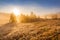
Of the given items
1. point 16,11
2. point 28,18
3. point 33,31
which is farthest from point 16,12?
point 33,31

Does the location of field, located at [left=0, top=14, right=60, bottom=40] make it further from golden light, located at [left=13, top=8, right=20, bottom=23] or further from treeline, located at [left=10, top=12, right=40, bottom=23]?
golden light, located at [left=13, top=8, right=20, bottom=23]

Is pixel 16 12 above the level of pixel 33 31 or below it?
above

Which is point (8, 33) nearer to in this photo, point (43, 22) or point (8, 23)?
point (8, 23)

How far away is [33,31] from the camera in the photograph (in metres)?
5.63

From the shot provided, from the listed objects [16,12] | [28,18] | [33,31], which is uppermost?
[16,12]

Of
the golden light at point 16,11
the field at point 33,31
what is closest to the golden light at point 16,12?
the golden light at point 16,11

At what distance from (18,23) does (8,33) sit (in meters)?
0.53

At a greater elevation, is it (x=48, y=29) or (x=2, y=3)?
(x=2, y=3)

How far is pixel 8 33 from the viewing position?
20.1 ft

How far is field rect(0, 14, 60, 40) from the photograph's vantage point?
5.20 metres

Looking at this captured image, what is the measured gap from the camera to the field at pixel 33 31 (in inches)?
205

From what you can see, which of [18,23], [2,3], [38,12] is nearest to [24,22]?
[18,23]

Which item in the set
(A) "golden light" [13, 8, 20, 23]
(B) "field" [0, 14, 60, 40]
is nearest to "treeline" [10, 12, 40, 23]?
(A) "golden light" [13, 8, 20, 23]

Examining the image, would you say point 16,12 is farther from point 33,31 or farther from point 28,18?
point 33,31
